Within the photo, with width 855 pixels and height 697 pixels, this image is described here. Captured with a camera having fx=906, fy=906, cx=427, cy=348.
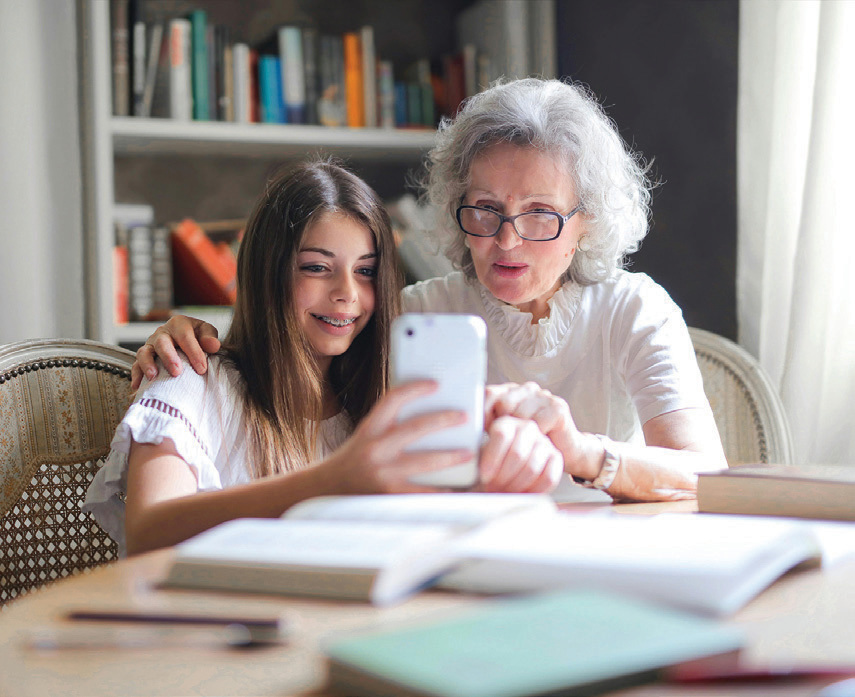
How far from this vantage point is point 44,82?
7.29 feet

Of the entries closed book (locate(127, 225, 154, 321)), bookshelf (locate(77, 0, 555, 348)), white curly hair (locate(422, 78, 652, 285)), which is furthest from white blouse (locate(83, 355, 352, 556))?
closed book (locate(127, 225, 154, 321))

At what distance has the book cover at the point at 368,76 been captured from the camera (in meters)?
2.58

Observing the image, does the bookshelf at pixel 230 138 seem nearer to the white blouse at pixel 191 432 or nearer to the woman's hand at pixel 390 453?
the white blouse at pixel 191 432

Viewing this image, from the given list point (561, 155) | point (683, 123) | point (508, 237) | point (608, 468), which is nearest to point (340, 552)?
point (608, 468)

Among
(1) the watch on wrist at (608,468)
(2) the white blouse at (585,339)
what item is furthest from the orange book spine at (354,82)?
(1) the watch on wrist at (608,468)

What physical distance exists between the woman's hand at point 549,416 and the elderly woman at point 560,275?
0.81 feet

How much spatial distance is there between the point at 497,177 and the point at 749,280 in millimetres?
808

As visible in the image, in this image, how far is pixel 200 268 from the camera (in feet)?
7.98

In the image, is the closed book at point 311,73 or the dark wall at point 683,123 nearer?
the dark wall at point 683,123

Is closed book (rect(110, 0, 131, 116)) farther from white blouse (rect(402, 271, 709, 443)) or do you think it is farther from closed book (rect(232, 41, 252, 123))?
white blouse (rect(402, 271, 709, 443))

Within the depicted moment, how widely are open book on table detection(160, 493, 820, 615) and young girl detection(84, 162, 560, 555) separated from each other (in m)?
0.34

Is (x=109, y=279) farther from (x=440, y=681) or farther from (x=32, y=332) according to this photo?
(x=440, y=681)

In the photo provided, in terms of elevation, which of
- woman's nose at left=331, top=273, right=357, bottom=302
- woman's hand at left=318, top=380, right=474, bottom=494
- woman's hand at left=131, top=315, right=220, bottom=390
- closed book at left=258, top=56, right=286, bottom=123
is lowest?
woman's hand at left=318, top=380, right=474, bottom=494

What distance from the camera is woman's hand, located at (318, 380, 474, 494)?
2.51 ft
